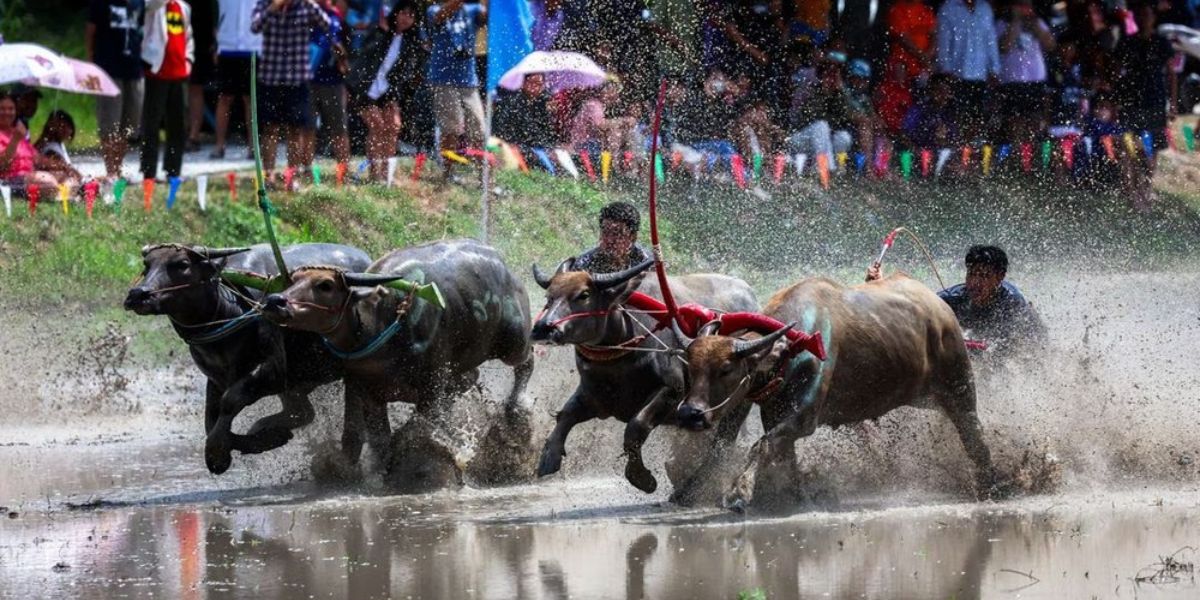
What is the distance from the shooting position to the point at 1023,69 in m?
20.5

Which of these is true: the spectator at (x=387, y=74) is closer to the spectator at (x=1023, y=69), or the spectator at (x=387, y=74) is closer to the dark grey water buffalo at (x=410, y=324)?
the spectator at (x=1023, y=69)

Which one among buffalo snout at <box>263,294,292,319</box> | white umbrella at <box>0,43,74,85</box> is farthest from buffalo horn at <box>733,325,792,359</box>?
white umbrella at <box>0,43,74,85</box>

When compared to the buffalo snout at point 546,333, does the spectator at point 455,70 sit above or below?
above

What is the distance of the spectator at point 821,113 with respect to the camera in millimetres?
19688

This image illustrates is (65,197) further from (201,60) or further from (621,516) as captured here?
(621,516)

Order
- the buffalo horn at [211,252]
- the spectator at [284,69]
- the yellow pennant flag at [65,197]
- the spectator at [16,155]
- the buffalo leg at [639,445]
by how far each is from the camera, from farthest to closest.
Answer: the yellow pennant flag at [65,197] → the spectator at [284,69] → the spectator at [16,155] → the buffalo horn at [211,252] → the buffalo leg at [639,445]

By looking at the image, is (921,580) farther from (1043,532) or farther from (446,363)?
(446,363)

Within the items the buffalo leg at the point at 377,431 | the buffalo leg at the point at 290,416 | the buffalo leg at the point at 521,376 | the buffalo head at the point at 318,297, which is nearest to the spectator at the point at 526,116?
the buffalo leg at the point at 521,376

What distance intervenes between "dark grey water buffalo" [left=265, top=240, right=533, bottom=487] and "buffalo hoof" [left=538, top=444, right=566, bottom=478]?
107 cm

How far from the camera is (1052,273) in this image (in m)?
19.4

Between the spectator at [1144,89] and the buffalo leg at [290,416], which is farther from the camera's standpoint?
the spectator at [1144,89]

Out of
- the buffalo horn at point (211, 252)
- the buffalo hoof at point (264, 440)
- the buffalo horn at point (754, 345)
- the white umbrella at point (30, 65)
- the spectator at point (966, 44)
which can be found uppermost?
the spectator at point (966, 44)

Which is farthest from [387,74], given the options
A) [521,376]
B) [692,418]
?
[692,418]

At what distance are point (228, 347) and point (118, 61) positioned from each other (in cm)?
742
